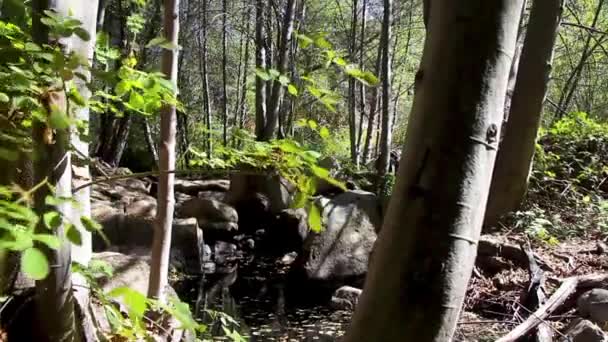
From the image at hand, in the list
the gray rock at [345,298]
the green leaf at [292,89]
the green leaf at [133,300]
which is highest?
the green leaf at [292,89]

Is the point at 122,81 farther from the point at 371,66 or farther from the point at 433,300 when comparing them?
the point at 371,66

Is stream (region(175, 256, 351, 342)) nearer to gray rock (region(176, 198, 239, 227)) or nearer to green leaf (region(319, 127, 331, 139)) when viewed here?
gray rock (region(176, 198, 239, 227))

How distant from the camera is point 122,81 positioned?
163cm

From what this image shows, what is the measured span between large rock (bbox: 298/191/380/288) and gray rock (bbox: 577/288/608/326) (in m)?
3.81

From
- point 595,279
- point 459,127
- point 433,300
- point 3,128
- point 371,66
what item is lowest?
point 595,279

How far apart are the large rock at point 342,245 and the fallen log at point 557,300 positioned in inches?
136

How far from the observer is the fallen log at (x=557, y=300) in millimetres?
4598

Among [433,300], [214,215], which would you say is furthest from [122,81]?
[214,215]

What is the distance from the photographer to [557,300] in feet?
17.2

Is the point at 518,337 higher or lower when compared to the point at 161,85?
lower

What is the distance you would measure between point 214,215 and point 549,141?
6964 mm

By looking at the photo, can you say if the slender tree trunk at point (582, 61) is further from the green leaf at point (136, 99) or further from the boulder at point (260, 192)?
the green leaf at point (136, 99)

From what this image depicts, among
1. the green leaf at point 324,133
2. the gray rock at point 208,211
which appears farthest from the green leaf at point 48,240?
the gray rock at point 208,211

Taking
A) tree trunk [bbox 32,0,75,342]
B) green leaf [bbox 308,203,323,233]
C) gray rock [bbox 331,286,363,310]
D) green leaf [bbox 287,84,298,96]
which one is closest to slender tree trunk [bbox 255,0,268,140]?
gray rock [bbox 331,286,363,310]
